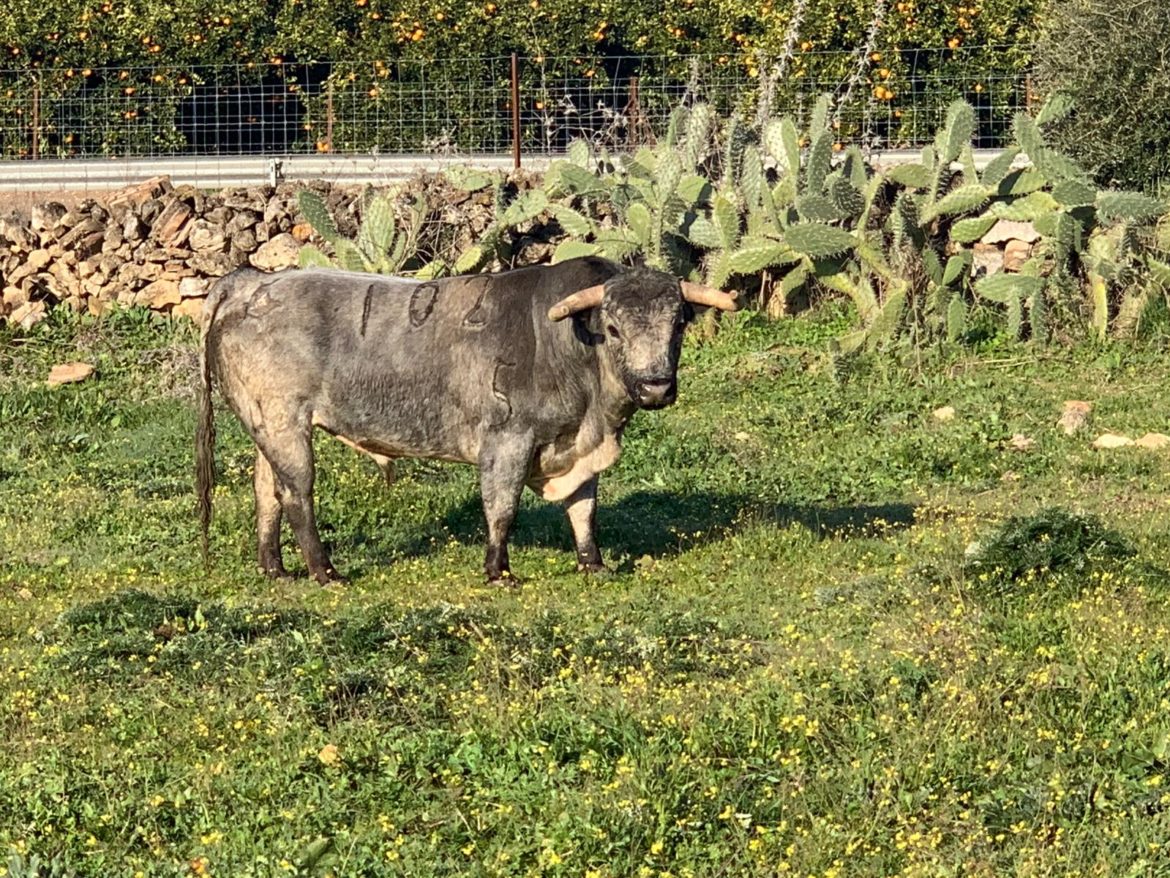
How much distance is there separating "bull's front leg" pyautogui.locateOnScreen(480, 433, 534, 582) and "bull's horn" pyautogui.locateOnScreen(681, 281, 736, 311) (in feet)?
4.16

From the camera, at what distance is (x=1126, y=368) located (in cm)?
1783

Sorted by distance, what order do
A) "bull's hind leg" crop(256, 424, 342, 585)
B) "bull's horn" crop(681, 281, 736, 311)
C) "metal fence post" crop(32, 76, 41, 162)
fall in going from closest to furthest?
"bull's horn" crop(681, 281, 736, 311), "bull's hind leg" crop(256, 424, 342, 585), "metal fence post" crop(32, 76, 41, 162)

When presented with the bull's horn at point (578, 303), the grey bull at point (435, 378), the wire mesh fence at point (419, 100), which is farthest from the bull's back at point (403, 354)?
the wire mesh fence at point (419, 100)

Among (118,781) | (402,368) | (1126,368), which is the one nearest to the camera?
(118,781)

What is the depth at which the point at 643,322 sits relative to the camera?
11.9m

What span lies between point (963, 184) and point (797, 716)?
11.2 metres

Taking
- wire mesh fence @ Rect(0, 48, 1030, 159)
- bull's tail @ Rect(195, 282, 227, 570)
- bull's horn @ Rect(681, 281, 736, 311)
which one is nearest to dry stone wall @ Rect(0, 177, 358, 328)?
wire mesh fence @ Rect(0, 48, 1030, 159)

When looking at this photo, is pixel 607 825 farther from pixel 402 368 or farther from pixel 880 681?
pixel 402 368

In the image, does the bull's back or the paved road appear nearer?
the bull's back

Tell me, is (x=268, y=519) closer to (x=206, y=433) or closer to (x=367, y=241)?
(x=206, y=433)

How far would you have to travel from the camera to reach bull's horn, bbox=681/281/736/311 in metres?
12.2

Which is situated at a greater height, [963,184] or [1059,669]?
[963,184]

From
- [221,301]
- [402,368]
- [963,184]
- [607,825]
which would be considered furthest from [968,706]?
[963,184]

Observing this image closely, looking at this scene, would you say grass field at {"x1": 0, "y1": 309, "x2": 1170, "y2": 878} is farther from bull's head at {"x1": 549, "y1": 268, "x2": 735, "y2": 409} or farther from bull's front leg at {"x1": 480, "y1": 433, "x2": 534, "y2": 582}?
bull's head at {"x1": 549, "y1": 268, "x2": 735, "y2": 409}
